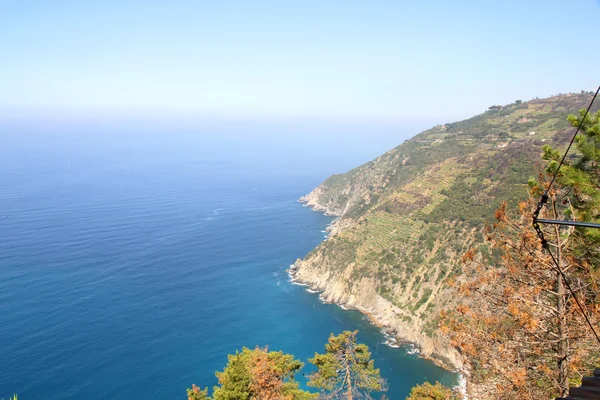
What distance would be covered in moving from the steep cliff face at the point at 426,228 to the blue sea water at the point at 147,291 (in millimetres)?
3277

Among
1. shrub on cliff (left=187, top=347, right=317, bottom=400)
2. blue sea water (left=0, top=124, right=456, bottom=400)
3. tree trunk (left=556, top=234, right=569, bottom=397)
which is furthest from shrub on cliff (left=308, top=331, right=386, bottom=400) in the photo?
blue sea water (left=0, top=124, right=456, bottom=400)

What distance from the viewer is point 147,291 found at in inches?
1933

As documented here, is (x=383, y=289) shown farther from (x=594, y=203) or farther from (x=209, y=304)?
(x=594, y=203)

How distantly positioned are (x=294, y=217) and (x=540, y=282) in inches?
3113

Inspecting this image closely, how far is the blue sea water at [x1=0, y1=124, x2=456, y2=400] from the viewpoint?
1359 inches

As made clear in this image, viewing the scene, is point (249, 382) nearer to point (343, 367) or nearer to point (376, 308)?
point (343, 367)

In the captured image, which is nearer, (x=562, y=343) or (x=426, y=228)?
(x=562, y=343)

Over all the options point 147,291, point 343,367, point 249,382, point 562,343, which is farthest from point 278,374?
point 147,291

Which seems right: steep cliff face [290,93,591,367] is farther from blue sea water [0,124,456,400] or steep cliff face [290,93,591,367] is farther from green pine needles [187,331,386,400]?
green pine needles [187,331,386,400]

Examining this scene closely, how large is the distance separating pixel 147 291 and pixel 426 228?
120 ft

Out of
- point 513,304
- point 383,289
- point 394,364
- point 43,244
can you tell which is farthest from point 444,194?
point 43,244

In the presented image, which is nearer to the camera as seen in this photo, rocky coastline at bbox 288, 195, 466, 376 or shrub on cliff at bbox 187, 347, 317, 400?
shrub on cliff at bbox 187, 347, 317, 400

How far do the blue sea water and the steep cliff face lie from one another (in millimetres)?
3277

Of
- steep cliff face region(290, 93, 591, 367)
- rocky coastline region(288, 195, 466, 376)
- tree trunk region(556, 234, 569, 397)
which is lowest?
rocky coastline region(288, 195, 466, 376)
